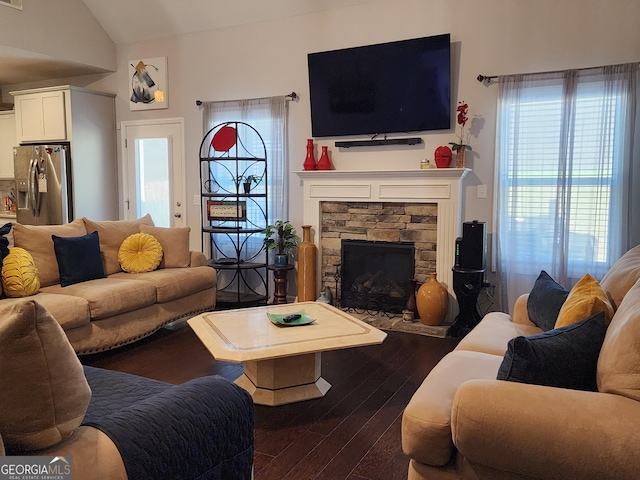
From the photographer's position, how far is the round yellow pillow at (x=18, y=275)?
3406mm

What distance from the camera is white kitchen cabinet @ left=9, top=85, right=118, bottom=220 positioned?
5.96 metres

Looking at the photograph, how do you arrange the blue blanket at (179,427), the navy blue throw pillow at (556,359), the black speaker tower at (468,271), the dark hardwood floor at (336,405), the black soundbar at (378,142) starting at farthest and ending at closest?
the black soundbar at (378,142) < the black speaker tower at (468,271) < the dark hardwood floor at (336,405) < the navy blue throw pillow at (556,359) < the blue blanket at (179,427)

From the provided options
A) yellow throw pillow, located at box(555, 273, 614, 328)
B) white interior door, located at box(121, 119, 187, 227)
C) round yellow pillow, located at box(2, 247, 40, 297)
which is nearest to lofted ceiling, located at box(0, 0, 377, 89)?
white interior door, located at box(121, 119, 187, 227)

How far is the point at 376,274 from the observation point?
496cm

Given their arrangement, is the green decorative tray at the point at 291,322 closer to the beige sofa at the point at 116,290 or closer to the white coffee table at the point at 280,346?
the white coffee table at the point at 280,346

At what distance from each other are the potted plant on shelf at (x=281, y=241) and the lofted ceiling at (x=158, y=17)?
7.02ft

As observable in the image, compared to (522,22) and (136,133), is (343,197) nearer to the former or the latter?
(522,22)

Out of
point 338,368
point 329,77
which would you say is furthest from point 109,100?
point 338,368

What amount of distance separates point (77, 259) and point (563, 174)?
152 inches

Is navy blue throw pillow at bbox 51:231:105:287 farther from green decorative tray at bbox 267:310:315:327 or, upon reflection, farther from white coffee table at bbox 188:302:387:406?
green decorative tray at bbox 267:310:315:327

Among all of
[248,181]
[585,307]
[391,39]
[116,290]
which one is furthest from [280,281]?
[585,307]

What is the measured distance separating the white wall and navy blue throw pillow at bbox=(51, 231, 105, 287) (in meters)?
1.93

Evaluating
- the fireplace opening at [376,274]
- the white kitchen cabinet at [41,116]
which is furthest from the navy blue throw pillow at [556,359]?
the white kitchen cabinet at [41,116]

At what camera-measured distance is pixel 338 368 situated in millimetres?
3465
